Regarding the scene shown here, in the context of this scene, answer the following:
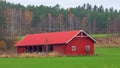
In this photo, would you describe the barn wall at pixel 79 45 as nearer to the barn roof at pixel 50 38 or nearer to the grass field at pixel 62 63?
the barn roof at pixel 50 38

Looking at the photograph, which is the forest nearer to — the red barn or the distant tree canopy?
the distant tree canopy

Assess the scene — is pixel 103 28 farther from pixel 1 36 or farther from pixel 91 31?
pixel 1 36

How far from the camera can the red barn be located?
209 feet

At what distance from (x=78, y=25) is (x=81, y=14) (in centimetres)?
1507

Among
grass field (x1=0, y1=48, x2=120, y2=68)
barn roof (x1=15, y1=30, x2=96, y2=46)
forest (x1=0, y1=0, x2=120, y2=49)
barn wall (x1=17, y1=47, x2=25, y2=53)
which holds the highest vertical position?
forest (x1=0, y1=0, x2=120, y2=49)

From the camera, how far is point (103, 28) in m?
147

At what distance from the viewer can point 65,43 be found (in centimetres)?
6281

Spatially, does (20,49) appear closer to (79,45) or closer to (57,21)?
(79,45)

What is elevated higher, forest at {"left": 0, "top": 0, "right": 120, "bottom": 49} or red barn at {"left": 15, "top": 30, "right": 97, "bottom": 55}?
forest at {"left": 0, "top": 0, "right": 120, "bottom": 49}

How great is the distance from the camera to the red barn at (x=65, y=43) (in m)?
63.6

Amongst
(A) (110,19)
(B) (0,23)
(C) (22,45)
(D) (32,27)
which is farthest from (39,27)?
(C) (22,45)

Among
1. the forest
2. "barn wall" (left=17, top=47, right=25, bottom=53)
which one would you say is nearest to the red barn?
"barn wall" (left=17, top=47, right=25, bottom=53)

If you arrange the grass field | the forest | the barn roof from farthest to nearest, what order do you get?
the forest
the barn roof
the grass field

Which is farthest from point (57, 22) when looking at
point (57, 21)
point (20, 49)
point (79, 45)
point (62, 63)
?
point (62, 63)
